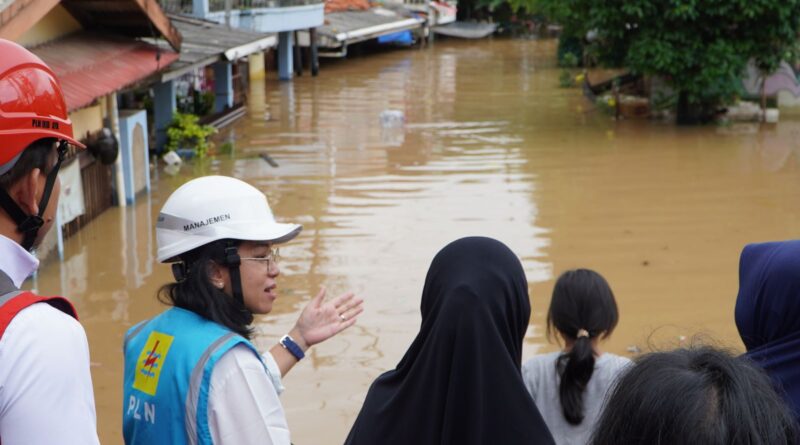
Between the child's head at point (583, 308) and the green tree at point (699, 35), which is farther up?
the child's head at point (583, 308)

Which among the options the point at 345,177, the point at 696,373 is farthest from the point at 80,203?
the point at 696,373

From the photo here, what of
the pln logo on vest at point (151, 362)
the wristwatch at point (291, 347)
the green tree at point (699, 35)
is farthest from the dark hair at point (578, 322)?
the green tree at point (699, 35)

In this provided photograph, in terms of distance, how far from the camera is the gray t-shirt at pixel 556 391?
362 cm

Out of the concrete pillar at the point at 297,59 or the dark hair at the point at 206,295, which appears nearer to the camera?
the dark hair at the point at 206,295

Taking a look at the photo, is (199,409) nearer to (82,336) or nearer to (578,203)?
(82,336)

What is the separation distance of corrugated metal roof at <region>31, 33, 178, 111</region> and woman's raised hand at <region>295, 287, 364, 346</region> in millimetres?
6336

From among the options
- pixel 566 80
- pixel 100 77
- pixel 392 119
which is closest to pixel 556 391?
pixel 100 77

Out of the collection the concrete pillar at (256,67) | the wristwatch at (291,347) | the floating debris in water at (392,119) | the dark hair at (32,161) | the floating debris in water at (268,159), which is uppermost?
the dark hair at (32,161)

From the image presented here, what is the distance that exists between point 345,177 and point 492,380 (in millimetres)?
11823

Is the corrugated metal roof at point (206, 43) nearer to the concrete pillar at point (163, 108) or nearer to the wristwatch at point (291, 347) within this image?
the concrete pillar at point (163, 108)

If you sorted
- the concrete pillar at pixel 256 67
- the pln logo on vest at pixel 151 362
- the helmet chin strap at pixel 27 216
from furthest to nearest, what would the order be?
the concrete pillar at pixel 256 67 → the pln logo on vest at pixel 151 362 → the helmet chin strap at pixel 27 216

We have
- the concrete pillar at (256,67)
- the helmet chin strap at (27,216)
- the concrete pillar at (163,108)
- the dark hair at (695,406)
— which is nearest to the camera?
the dark hair at (695,406)

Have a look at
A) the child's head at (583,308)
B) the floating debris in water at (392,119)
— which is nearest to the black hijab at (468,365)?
the child's head at (583,308)

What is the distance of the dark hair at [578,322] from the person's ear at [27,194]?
2116 millimetres
